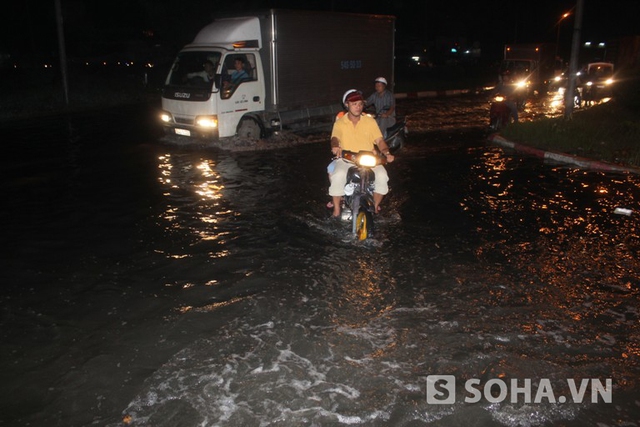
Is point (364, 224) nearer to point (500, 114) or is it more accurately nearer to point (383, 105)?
point (383, 105)

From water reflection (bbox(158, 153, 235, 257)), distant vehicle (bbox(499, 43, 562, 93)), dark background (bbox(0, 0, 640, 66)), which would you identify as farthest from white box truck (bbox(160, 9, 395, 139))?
dark background (bbox(0, 0, 640, 66))

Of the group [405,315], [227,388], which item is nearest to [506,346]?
[405,315]

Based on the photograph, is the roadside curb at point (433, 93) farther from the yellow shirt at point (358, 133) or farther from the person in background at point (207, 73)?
the yellow shirt at point (358, 133)

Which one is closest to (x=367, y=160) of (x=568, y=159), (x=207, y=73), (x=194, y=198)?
(x=194, y=198)

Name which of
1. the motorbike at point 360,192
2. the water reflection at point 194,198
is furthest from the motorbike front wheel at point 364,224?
the water reflection at point 194,198

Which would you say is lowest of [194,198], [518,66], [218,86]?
[194,198]

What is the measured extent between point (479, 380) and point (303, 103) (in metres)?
12.3

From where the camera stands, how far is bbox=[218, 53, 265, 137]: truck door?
1375cm

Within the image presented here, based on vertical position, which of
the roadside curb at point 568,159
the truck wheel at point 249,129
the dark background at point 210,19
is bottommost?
the roadside curb at point 568,159

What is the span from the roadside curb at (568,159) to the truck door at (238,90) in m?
6.63

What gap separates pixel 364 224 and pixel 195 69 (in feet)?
30.0

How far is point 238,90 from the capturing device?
45.7ft

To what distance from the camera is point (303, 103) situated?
51.1 feet

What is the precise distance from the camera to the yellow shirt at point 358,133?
7301 mm
